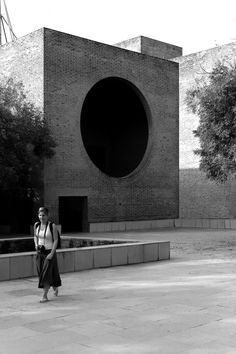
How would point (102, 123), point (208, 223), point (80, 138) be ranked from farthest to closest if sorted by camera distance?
1. point (102, 123)
2. point (208, 223)
3. point (80, 138)

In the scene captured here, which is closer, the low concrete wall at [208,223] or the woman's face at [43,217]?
the woman's face at [43,217]

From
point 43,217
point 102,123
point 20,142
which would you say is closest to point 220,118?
point 20,142

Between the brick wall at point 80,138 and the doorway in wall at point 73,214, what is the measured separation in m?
0.34

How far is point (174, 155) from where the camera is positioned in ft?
88.6

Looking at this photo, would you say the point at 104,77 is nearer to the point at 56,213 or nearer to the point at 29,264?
the point at 56,213

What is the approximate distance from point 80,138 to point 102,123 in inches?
294

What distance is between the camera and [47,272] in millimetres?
7469

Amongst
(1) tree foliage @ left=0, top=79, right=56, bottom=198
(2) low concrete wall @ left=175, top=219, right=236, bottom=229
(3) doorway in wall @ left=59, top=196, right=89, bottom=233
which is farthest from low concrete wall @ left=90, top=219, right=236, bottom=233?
(1) tree foliage @ left=0, top=79, right=56, bottom=198

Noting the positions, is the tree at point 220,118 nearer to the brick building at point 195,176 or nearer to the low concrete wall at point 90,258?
the low concrete wall at point 90,258

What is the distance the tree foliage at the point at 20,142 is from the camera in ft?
59.8

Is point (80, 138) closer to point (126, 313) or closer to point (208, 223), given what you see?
point (208, 223)

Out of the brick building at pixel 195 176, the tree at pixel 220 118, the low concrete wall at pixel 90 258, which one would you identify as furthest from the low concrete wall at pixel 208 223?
the low concrete wall at pixel 90 258

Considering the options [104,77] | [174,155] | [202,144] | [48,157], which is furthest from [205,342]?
[174,155]

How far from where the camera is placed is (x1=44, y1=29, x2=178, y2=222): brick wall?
2152cm
